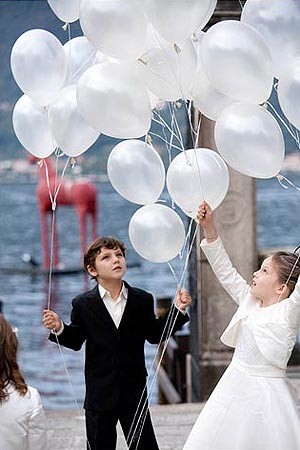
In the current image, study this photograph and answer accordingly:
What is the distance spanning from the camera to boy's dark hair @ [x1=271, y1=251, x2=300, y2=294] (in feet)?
14.5

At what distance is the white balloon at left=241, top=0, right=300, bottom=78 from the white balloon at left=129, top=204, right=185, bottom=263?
0.78m

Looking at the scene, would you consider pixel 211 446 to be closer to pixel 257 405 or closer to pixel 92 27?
pixel 257 405

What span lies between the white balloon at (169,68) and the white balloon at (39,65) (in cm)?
45

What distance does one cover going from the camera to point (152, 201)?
15.3 feet

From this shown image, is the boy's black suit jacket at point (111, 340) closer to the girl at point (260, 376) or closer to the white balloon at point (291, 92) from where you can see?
the girl at point (260, 376)

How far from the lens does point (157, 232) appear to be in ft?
15.0

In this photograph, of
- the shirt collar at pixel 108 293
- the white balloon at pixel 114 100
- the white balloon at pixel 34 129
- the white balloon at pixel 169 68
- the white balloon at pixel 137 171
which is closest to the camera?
the white balloon at pixel 114 100

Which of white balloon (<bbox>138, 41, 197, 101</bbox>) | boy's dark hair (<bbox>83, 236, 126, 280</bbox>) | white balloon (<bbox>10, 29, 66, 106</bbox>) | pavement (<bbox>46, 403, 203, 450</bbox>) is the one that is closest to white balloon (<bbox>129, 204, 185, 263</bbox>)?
boy's dark hair (<bbox>83, 236, 126, 280</bbox>)

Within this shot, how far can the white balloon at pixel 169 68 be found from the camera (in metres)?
4.35

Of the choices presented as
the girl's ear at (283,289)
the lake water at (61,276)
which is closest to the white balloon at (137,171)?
the girl's ear at (283,289)

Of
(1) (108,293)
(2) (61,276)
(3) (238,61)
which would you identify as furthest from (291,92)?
(2) (61,276)

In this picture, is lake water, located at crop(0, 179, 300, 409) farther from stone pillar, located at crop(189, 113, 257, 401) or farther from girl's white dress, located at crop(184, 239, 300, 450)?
girl's white dress, located at crop(184, 239, 300, 450)

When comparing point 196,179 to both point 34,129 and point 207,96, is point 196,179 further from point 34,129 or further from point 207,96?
point 34,129

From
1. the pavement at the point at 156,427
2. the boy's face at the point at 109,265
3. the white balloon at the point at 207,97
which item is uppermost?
the white balloon at the point at 207,97
